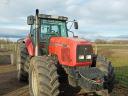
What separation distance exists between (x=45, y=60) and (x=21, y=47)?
5091 millimetres

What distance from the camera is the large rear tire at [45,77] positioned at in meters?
9.16

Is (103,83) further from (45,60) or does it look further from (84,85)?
(45,60)

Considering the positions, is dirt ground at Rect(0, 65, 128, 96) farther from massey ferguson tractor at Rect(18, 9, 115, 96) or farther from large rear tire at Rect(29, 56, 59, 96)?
large rear tire at Rect(29, 56, 59, 96)

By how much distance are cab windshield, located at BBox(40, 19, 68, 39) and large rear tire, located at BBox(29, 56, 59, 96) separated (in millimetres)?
2311

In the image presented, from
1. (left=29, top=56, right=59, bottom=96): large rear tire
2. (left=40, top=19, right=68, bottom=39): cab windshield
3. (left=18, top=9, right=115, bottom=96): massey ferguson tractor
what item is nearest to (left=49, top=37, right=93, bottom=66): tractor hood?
(left=18, top=9, right=115, bottom=96): massey ferguson tractor

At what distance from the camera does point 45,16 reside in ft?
40.0

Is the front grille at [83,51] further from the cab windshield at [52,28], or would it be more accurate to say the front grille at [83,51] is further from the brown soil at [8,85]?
the brown soil at [8,85]

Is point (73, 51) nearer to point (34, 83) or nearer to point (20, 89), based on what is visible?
point (34, 83)

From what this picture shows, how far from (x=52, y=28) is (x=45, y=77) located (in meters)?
3.36

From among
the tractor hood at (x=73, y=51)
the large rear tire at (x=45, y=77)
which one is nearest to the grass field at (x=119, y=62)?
the tractor hood at (x=73, y=51)

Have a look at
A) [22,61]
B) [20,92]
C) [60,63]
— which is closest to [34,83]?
[60,63]

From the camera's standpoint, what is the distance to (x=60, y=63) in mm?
10789

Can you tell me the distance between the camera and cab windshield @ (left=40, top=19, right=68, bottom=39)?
1215cm

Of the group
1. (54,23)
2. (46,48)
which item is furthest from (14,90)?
(54,23)
